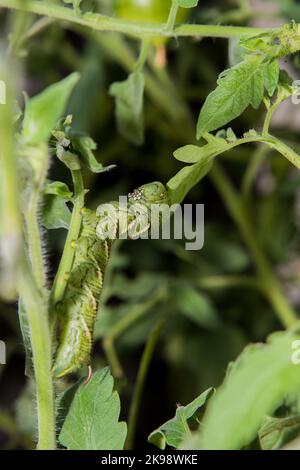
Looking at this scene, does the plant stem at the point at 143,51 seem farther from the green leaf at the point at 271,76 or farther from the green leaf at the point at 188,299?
the green leaf at the point at 188,299

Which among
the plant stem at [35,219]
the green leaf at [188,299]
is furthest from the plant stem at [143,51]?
the green leaf at [188,299]

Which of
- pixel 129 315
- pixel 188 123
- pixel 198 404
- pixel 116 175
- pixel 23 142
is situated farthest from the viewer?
pixel 116 175

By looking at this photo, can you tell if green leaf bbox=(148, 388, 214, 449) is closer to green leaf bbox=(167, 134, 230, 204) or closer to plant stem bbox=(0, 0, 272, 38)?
green leaf bbox=(167, 134, 230, 204)

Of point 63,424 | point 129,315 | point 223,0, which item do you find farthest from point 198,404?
point 223,0

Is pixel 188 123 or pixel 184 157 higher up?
pixel 188 123

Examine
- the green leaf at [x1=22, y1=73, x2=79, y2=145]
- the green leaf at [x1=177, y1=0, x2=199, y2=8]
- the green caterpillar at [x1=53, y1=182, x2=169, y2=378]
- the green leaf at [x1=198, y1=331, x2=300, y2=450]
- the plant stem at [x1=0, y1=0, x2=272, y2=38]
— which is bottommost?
the green leaf at [x1=198, y1=331, x2=300, y2=450]

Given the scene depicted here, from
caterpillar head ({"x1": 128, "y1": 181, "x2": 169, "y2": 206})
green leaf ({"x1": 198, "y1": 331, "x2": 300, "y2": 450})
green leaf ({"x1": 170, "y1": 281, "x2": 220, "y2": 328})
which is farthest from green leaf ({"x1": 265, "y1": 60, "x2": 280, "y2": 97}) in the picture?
green leaf ({"x1": 170, "y1": 281, "x2": 220, "y2": 328})

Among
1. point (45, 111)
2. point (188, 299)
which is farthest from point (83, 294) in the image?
point (188, 299)

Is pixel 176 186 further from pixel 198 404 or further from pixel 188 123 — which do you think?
pixel 188 123
